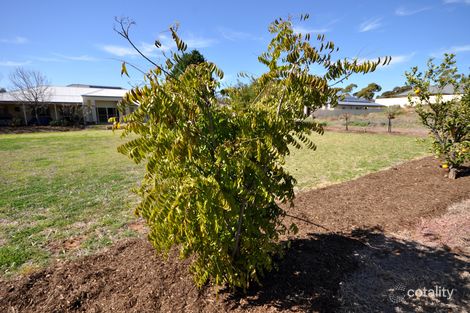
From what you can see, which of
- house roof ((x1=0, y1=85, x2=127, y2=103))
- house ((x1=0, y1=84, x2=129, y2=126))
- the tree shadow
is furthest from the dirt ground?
house roof ((x1=0, y1=85, x2=127, y2=103))

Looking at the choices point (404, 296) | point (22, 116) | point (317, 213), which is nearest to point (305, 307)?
point (404, 296)

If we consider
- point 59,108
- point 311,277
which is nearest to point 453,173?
point 311,277

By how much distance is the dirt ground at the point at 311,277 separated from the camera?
2.61m

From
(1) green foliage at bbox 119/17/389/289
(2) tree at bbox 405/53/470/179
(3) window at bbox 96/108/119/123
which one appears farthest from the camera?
(3) window at bbox 96/108/119/123

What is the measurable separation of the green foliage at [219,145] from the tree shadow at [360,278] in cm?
49

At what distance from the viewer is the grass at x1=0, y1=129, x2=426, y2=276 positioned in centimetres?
402

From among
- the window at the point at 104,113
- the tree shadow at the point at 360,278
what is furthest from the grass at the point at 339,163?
the window at the point at 104,113

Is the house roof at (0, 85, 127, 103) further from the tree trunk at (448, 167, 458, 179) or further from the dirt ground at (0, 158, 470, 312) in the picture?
the dirt ground at (0, 158, 470, 312)

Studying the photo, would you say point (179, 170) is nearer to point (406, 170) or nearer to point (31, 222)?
point (31, 222)

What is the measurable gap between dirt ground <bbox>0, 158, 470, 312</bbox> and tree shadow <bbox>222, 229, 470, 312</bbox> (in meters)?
0.01

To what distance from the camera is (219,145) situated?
2215mm

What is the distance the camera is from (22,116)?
33281mm

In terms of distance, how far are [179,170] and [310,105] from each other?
1249mm

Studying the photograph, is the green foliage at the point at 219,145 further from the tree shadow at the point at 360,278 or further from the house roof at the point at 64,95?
the house roof at the point at 64,95
